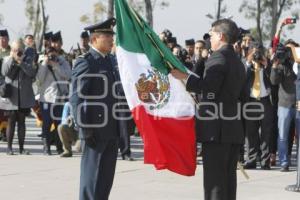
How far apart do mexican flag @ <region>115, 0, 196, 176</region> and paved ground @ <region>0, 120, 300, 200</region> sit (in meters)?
1.77

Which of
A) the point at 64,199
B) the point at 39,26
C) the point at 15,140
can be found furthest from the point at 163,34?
the point at 39,26

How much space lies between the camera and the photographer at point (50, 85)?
44.8 ft

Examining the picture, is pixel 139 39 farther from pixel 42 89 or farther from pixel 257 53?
pixel 42 89

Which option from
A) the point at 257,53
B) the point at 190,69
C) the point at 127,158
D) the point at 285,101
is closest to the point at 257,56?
the point at 257,53

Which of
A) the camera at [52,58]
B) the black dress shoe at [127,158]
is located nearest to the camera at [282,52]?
the black dress shoe at [127,158]

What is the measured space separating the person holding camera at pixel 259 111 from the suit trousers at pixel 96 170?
478 centimetres

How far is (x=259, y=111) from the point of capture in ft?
40.0

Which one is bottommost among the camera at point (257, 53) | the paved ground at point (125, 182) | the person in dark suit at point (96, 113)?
the paved ground at point (125, 182)

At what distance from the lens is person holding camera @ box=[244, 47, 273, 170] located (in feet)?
39.5

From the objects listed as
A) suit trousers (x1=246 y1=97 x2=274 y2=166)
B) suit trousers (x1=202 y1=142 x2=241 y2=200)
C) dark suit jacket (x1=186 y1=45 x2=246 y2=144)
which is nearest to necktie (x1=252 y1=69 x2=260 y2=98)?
suit trousers (x1=246 y1=97 x2=274 y2=166)

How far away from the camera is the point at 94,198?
24.7 ft

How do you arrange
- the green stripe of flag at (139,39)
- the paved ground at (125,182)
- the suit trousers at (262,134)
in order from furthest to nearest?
1. the suit trousers at (262,134)
2. the paved ground at (125,182)
3. the green stripe of flag at (139,39)

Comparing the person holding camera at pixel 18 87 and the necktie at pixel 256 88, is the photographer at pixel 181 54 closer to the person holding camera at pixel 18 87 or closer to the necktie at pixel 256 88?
the necktie at pixel 256 88

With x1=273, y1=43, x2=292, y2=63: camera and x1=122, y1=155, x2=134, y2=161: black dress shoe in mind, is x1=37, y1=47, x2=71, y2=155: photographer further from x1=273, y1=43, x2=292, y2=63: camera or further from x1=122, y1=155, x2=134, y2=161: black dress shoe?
x1=273, y1=43, x2=292, y2=63: camera
